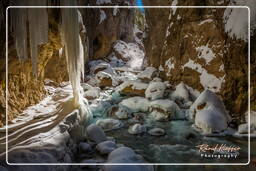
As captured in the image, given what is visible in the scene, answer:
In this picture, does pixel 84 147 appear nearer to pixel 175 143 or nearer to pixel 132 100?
pixel 175 143

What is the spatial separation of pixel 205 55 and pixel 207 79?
0.77 meters

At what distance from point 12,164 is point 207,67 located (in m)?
5.37

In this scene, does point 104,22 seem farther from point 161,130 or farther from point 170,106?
point 161,130

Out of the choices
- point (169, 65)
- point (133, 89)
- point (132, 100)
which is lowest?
point (132, 100)

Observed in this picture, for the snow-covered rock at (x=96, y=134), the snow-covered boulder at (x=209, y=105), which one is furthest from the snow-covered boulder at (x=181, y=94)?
the snow-covered rock at (x=96, y=134)

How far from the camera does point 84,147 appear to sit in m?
3.29

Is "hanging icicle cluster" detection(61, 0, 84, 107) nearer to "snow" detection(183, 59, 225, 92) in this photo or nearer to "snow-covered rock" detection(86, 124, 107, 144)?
"snow-covered rock" detection(86, 124, 107, 144)

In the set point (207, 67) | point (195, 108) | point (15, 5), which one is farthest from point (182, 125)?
point (15, 5)

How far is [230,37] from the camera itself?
4887 millimetres

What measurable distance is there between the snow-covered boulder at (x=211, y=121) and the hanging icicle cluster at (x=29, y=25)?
11.0 feet

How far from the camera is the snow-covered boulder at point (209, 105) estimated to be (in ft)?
14.9

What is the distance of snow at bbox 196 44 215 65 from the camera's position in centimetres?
586

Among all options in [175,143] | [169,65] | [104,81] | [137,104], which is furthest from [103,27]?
[175,143]

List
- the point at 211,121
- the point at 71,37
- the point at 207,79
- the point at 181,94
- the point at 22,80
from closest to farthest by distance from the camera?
1. the point at 71,37
2. the point at 22,80
3. the point at 211,121
4. the point at 207,79
5. the point at 181,94
